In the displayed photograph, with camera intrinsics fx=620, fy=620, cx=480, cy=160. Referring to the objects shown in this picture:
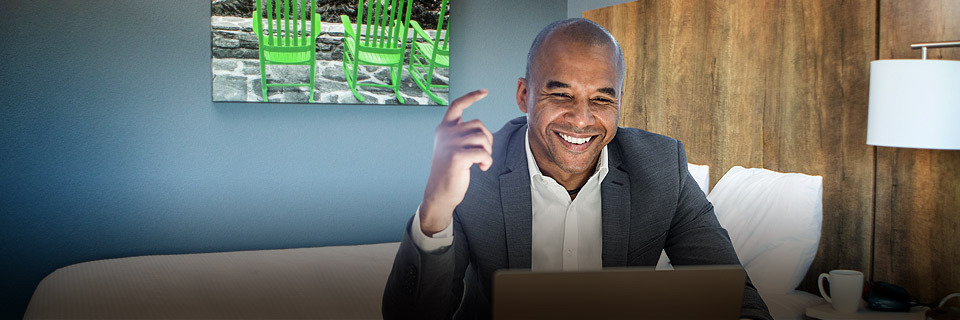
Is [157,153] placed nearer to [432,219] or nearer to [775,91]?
[432,219]

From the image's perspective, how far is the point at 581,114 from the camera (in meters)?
1.30

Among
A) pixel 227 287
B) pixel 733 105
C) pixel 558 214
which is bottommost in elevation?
pixel 227 287

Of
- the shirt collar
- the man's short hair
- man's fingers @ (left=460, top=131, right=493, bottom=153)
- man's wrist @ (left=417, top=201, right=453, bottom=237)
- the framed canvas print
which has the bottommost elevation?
man's wrist @ (left=417, top=201, right=453, bottom=237)

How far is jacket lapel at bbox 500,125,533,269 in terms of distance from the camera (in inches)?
52.2

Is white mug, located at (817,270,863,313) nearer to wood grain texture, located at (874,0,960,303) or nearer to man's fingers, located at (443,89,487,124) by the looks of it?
wood grain texture, located at (874,0,960,303)

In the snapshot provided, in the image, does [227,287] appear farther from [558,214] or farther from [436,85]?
[436,85]

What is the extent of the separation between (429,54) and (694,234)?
229cm

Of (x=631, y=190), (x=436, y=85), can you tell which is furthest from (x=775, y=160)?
(x=436, y=85)

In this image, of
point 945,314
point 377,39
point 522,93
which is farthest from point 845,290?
point 377,39

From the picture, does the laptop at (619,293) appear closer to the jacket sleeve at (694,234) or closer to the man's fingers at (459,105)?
the man's fingers at (459,105)

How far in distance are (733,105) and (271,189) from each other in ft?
7.38

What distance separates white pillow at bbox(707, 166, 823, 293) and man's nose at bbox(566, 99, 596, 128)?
116 centimetres

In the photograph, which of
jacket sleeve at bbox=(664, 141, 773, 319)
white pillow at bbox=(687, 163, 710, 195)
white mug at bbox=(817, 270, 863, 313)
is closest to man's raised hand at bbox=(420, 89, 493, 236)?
jacket sleeve at bbox=(664, 141, 773, 319)

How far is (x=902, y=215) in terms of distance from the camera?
1.93 m
